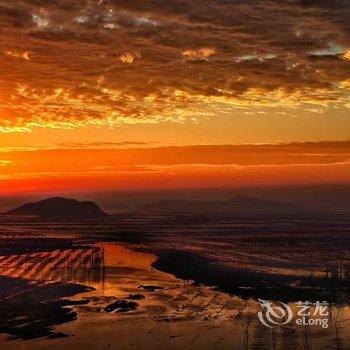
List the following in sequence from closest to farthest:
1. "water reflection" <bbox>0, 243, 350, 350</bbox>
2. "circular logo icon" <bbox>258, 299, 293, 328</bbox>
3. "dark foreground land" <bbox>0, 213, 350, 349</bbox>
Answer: "water reflection" <bbox>0, 243, 350, 350</bbox>
"dark foreground land" <bbox>0, 213, 350, 349</bbox>
"circular logo icon" <bbox>258, 299, 293, 328</bbox>

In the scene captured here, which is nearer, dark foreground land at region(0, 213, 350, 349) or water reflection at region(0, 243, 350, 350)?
water reflection at region(0, 243, 350, 350)

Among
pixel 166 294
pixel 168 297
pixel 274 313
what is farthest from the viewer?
pixel 166 294

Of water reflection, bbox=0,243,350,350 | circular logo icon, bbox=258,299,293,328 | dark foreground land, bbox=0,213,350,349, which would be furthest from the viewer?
circular logo icon, bbox=258,299,293,328

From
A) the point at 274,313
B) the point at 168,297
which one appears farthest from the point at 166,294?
the point at 274,313

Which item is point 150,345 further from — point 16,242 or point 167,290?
point 16,242

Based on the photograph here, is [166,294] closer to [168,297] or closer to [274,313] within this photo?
[168,297]

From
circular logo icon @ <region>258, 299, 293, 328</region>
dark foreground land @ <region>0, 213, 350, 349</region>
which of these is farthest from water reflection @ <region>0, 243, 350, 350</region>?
circular logo icon @ <region>258, 299, 293, 328</region>

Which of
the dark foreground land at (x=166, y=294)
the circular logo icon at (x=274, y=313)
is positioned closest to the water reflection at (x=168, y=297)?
the dark foreground land at (x=166, y=294)

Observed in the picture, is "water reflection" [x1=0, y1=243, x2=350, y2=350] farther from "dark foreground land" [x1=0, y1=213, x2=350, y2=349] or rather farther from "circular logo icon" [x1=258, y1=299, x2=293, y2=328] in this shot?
"circular logo icon" [x1=258, y1=299, x2=293, y2=328]

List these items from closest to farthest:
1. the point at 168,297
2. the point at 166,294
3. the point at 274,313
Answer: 1. the point at 274,313
2. the point at 168,297
3. the point at 166,294
